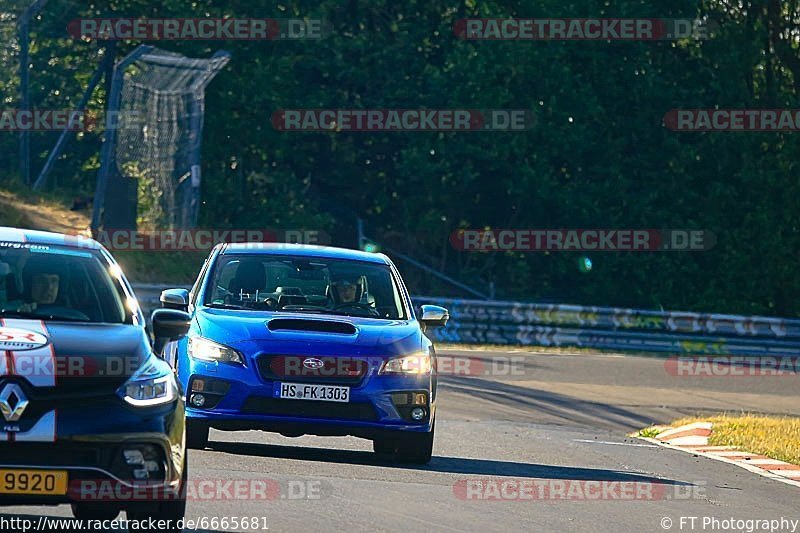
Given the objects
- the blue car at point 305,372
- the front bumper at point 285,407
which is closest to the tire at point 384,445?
the blue car at point 305,372

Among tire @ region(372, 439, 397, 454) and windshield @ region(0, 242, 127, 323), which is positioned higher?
windshield @ region(0, 242, 127, 323)

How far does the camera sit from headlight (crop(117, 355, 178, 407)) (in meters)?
7.99

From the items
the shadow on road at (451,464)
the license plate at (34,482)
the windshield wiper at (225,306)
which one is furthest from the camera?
the windshield wiper at (225,306)

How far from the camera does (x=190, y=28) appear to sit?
39.0 meters

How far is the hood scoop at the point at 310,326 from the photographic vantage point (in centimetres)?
1212

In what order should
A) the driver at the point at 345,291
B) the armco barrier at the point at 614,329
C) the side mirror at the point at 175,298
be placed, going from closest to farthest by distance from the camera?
the side mirror at the point at 175,298 < the driver at the point at 345,291 < the armco barrier at the point at 614,329

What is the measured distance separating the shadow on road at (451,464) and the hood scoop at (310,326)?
3.30 feet

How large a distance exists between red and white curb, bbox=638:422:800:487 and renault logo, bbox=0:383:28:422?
7243mm

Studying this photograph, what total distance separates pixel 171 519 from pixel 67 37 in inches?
1383

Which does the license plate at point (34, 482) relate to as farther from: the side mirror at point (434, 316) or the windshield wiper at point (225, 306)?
the side mirror at point (434, 316)

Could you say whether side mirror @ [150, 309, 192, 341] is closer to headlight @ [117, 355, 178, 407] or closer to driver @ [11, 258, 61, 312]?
headlight @ [117, 355, 178, 407]

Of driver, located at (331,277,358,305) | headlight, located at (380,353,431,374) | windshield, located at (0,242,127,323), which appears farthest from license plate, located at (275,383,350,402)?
windshield, located at (0,242,127,323)

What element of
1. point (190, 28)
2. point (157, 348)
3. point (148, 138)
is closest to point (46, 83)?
point (190, 28)

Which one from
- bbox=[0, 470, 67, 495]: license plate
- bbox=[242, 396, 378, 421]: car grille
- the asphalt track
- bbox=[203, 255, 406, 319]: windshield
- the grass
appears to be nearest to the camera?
bbox=[0, 470, 67, 495]: license plate
